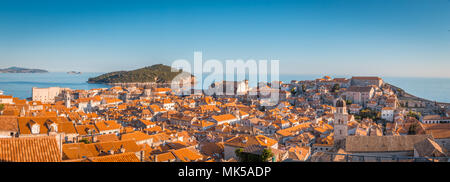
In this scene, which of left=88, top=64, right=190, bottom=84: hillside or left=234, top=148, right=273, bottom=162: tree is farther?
left=88, top=64, right=190, bottom=84: hillside

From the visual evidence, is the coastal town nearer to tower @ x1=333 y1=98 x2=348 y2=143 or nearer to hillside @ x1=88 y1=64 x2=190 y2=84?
tower @ x1=333 y1=98 x2=348 y2=143

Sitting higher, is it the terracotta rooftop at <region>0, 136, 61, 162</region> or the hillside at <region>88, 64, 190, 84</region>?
the hillside at <region>88, 64, 190, 84</region>

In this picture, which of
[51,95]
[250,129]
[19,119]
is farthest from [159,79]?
[19,119]

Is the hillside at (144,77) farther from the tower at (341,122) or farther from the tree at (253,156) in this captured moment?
the tree at (253,156)

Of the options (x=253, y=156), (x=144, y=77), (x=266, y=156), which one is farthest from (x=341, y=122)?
(x=144, y=77)

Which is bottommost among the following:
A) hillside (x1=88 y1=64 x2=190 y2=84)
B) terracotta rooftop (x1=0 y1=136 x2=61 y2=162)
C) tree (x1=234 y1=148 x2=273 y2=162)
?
tree (x1=234 y1=148 x2=273 y2=162)

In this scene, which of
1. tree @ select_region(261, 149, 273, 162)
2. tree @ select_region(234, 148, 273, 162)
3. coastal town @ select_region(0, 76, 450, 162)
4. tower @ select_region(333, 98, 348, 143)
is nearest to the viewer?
coastal town @ select_region(0, 76, 450, 162)

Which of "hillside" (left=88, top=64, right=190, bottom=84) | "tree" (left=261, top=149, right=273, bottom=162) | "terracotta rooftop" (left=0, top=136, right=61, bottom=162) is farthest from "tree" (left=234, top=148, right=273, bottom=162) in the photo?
"hillside" (left=88, top=64, right=190, bottom=84)

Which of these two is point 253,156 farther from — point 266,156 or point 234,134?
point 234,134
